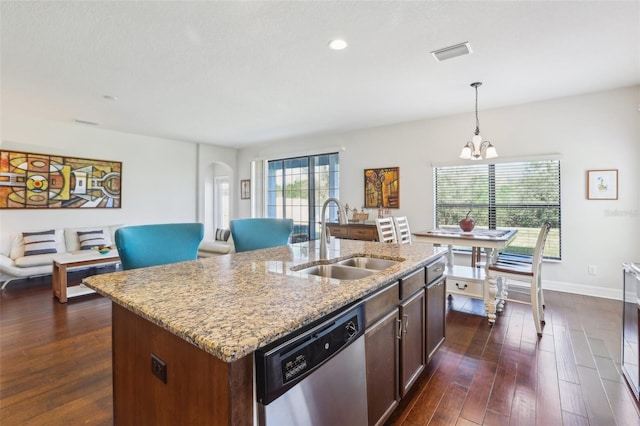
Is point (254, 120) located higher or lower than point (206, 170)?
higher

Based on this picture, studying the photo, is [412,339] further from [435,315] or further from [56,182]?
[56,182]

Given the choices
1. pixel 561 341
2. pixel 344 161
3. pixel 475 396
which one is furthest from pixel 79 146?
pixel 561 341

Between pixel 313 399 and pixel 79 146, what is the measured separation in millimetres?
6371

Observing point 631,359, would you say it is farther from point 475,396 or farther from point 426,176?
point 426,176

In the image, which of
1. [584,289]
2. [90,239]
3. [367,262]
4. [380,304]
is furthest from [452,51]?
[90,239]

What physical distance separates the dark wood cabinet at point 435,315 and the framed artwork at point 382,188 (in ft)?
10.4

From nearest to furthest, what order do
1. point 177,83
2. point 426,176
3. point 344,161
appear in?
1. point 177,83
2. point 426,176
3. point 344,161

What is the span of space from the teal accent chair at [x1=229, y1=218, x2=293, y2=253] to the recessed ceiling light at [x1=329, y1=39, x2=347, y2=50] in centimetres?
160

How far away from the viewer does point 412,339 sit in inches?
70.9

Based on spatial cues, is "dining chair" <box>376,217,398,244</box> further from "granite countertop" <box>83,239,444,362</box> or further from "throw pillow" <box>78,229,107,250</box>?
"throw pillow" <box>78,229,107,250</box>

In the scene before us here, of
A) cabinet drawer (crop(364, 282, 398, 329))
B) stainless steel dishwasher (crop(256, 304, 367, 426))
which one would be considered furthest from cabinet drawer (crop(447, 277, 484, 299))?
stainless steel dishwasher (crop(256, 304, 367, 426))

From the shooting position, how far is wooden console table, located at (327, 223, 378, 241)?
4.96m

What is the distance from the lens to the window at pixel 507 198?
4160 mm

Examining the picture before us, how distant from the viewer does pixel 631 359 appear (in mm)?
2018
